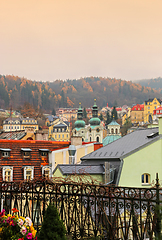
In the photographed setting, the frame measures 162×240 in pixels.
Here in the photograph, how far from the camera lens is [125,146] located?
58.2 feet

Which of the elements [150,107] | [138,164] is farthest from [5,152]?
[150,107]

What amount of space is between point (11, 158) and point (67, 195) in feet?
45.4

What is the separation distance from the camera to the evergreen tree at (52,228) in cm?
559

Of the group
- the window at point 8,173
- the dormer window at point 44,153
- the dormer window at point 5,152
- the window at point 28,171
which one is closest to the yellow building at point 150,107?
the dormer window at point 44,153

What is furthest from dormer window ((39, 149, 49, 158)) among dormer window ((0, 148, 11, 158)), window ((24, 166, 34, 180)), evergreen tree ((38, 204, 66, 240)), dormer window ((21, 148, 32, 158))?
evergreen tree ((38, 204, 66, 240))

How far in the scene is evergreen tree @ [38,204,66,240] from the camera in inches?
220

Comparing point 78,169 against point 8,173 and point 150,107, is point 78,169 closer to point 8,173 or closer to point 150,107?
point 8,173

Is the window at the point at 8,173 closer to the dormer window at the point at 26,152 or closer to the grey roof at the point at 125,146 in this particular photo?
the dormer window at the point at 26,152

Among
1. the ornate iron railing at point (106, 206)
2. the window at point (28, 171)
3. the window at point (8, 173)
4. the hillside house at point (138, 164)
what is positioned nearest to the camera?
the ornate iron railing at point (106, 206)

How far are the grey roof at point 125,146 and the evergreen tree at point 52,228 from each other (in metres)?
10.5

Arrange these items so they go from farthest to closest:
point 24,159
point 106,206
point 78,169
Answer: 1. point 24,159
2. point 78,169
3. point 106,206

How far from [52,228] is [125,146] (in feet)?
40.7

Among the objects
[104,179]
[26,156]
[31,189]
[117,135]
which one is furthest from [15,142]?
[117,135]

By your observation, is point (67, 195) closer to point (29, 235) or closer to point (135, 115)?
point (29, 235)
